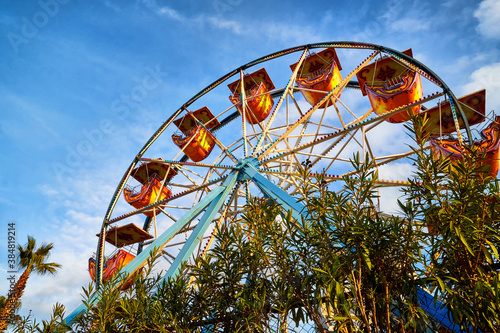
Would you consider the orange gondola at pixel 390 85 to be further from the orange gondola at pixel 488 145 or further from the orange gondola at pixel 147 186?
the orange gondola at pixel 147 186

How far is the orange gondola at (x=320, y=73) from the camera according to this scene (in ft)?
38.8

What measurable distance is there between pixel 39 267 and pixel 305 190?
431 inches

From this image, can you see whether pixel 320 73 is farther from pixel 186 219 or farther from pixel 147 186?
pixel 147 186

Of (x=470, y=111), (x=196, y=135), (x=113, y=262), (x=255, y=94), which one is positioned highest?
(x=255, y=94)

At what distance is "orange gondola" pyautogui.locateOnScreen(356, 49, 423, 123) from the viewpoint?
999 cm

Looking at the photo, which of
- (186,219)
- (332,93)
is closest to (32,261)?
→ (186,219)

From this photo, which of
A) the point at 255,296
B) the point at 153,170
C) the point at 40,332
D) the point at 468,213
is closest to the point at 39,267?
the point at 153,170

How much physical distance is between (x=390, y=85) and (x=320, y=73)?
2.36 metres

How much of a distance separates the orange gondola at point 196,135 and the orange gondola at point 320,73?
3563 millimetres

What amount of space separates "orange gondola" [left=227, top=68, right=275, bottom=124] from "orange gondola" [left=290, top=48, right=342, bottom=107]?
5.03 ft

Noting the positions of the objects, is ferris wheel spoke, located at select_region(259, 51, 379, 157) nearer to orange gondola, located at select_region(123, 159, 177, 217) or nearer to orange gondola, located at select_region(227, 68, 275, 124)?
orange gondola, located at select_region(227, 68, 275, 124)

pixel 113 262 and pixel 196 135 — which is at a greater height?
pixel 196 135

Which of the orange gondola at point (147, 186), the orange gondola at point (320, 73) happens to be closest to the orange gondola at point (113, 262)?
the orange gondola at point (147, 186)

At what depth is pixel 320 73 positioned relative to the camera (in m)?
12.0
